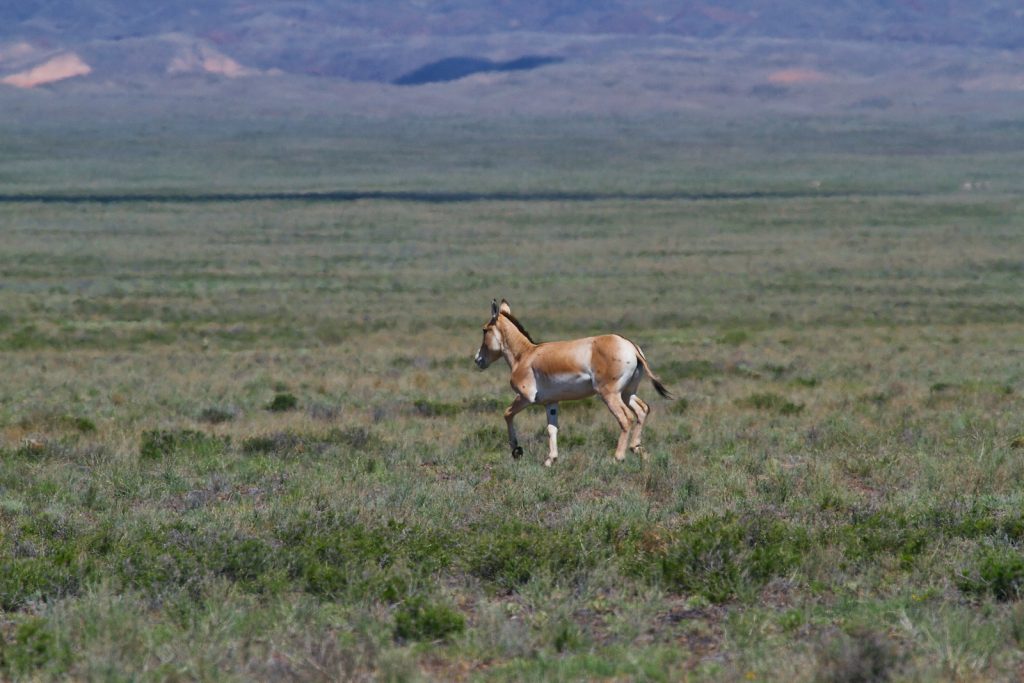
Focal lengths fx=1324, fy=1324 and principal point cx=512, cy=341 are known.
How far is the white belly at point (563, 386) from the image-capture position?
11594 millimetres

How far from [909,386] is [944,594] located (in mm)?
13521

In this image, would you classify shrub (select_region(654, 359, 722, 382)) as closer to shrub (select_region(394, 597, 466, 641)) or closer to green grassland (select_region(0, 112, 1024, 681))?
green grassland (select_region(0, 112, 1024, 681))

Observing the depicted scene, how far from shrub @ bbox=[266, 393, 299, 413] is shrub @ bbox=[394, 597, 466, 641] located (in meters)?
11.0

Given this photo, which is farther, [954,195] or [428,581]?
[954,195]

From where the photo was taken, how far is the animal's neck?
40.9 ft

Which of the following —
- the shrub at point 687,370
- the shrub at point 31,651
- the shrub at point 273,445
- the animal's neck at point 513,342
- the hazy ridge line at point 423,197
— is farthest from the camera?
the hazy ridge line at point 423,197

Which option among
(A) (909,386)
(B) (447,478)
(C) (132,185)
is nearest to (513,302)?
(A) (909,386)

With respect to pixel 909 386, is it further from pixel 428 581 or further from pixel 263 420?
pixel 428 581

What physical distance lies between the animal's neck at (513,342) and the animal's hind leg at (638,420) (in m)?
1.17

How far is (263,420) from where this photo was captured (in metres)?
15.8

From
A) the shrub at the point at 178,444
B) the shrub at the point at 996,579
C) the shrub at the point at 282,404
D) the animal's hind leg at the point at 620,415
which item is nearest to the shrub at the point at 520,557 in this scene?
the shrub at the point at 996,579

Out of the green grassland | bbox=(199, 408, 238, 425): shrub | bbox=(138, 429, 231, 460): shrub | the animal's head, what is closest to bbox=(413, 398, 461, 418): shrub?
the green grassland

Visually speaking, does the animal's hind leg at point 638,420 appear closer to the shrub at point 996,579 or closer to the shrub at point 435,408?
the shrub at point 996,579

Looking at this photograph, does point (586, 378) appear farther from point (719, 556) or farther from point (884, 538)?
point (719, 556)
